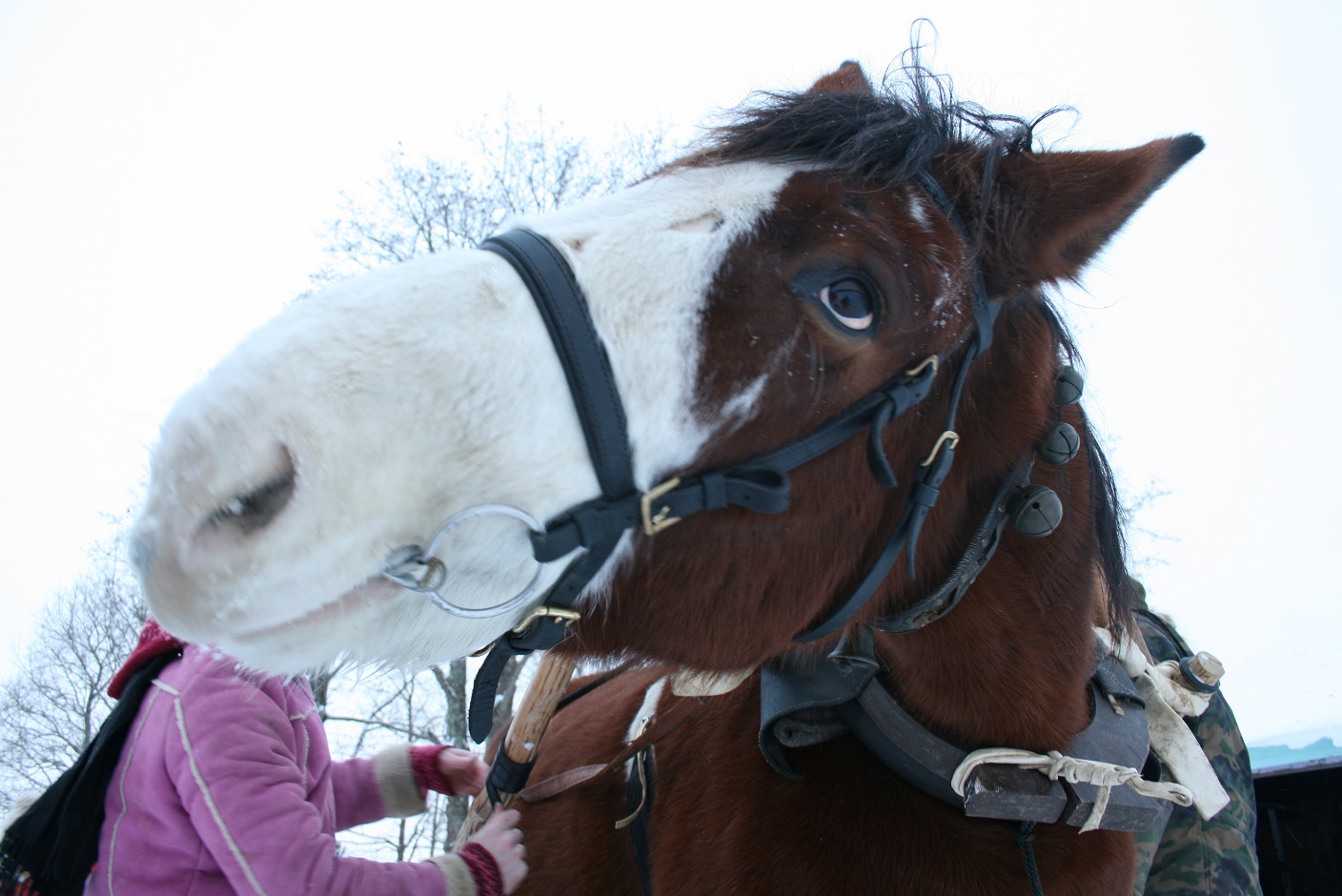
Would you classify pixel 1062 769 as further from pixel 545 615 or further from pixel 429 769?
pixel 429 769

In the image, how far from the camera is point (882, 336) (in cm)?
151

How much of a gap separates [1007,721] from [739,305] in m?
1.25

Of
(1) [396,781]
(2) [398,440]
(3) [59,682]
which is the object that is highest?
(2) [398,440]

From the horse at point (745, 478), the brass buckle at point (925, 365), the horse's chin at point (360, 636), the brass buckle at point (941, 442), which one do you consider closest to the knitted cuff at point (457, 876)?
the horse at point (745, 478)

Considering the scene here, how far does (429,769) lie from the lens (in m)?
2.93

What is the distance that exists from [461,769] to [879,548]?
6.55 ft

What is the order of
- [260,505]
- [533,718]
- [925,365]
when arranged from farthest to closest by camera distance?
1. [533,718]
2. [925,365]
3. [260,505]

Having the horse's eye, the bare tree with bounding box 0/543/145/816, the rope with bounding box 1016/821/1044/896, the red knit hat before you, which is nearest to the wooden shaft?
the red knit hat

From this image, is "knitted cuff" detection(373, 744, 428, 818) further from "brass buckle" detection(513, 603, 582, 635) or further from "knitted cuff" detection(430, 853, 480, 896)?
"brass buckle" detection(513, 603, 582, 635)

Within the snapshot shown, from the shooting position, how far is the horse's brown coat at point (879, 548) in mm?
1437

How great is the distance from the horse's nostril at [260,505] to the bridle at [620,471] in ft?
A: 0.59

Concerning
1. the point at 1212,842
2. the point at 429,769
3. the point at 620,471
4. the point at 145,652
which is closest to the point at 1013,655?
the point at 1212,842

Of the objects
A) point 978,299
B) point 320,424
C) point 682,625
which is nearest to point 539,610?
point 682,625

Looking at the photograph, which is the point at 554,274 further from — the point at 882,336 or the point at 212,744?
the point at 212,744
